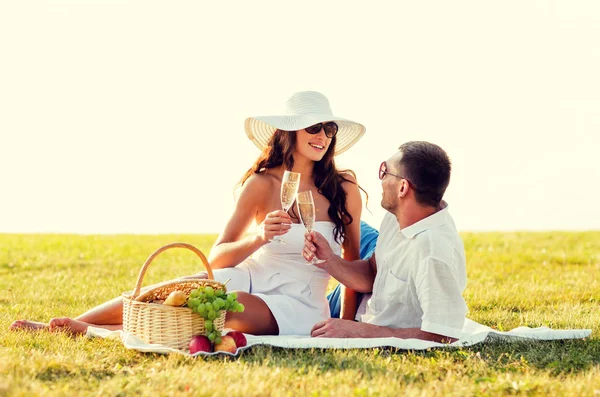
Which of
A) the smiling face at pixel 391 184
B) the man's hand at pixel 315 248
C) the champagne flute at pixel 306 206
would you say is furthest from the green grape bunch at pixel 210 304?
the smiling face at pixel 391 184

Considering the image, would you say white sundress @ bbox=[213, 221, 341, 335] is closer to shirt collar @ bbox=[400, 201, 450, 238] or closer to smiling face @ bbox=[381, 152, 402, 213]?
smiling face @ bbox=[381, 152, 402, 213]

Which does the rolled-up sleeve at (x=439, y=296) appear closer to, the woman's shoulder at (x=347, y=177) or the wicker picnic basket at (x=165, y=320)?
the wicker picnic basket at (x=165, y=320)

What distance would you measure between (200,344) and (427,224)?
6.40 ft

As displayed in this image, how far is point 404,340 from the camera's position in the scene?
555 centimetres

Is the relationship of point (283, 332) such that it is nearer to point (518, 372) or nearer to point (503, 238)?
point (518, 372)

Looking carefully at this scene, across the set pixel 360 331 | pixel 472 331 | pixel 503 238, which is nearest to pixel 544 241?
pixel 503 238

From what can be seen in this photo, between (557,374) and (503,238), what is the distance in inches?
455

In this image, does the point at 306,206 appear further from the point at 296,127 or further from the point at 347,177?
the point at 347,177

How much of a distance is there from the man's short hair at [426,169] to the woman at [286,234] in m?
1.10

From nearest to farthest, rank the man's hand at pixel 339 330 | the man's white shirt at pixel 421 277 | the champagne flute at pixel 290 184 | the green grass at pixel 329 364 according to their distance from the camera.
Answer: the green grass at pixel 329 364, the champagne flute at pixel 290 184, the man's white shirt at pixel 421 277, the man's hand at pixel 339 330

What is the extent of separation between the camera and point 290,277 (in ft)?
21.5

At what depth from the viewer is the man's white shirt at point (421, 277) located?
214 inches

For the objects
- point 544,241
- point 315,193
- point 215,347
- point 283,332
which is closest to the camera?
point 215,347

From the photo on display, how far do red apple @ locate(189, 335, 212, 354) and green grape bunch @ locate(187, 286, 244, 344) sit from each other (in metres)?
0.04
